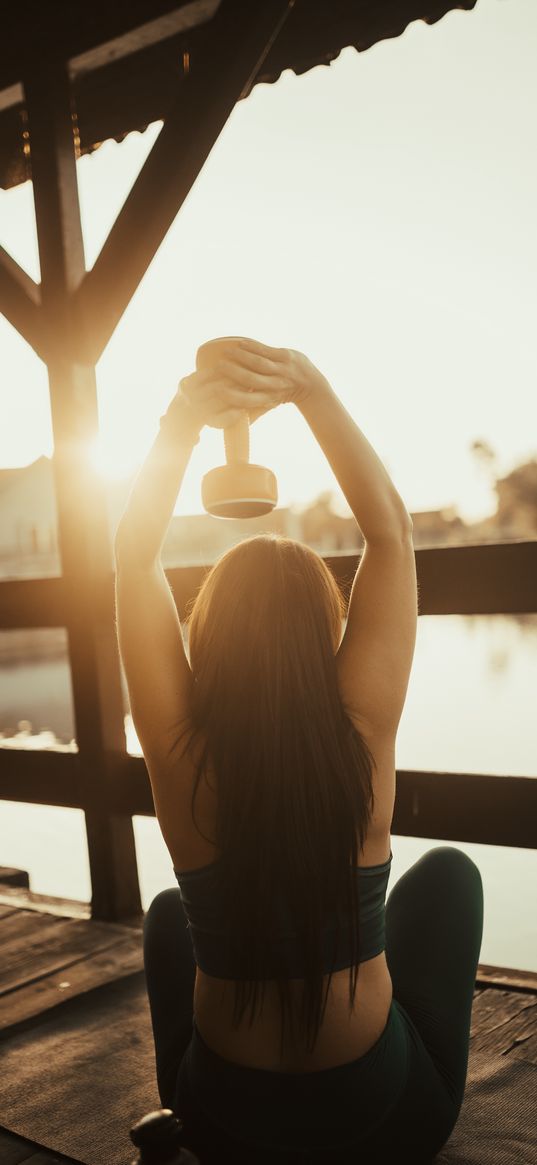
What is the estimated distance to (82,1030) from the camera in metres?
2.20

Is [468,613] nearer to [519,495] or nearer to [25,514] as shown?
[25,514]

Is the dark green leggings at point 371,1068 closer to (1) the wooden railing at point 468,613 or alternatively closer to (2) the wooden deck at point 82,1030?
(2) the wooden deck at point 82,1030

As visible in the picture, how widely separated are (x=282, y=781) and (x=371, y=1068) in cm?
43

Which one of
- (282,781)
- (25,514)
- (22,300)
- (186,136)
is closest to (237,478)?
(282,781)

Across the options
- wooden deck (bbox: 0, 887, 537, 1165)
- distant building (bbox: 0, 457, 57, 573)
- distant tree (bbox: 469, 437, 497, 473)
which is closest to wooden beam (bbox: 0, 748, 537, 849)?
wooden deck (bbox: 0, 887, 537, 1165)

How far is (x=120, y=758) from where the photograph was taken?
119 inches

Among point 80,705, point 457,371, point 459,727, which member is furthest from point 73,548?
point 457,371

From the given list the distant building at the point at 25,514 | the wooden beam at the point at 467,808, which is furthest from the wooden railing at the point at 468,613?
the distant building at the point at 25,514

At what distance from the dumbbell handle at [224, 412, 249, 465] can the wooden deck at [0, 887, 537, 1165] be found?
1.35 metres

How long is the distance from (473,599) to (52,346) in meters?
1.64

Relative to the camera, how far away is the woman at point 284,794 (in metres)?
1.12

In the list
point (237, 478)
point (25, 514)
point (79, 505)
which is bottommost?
point (237, 478)

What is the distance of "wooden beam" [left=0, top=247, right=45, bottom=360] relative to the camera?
285 cm

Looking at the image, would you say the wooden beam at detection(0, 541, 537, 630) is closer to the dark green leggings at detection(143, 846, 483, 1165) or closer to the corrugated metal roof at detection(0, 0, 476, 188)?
the dark green leggings at detection(143, 846, 483, 1165)
